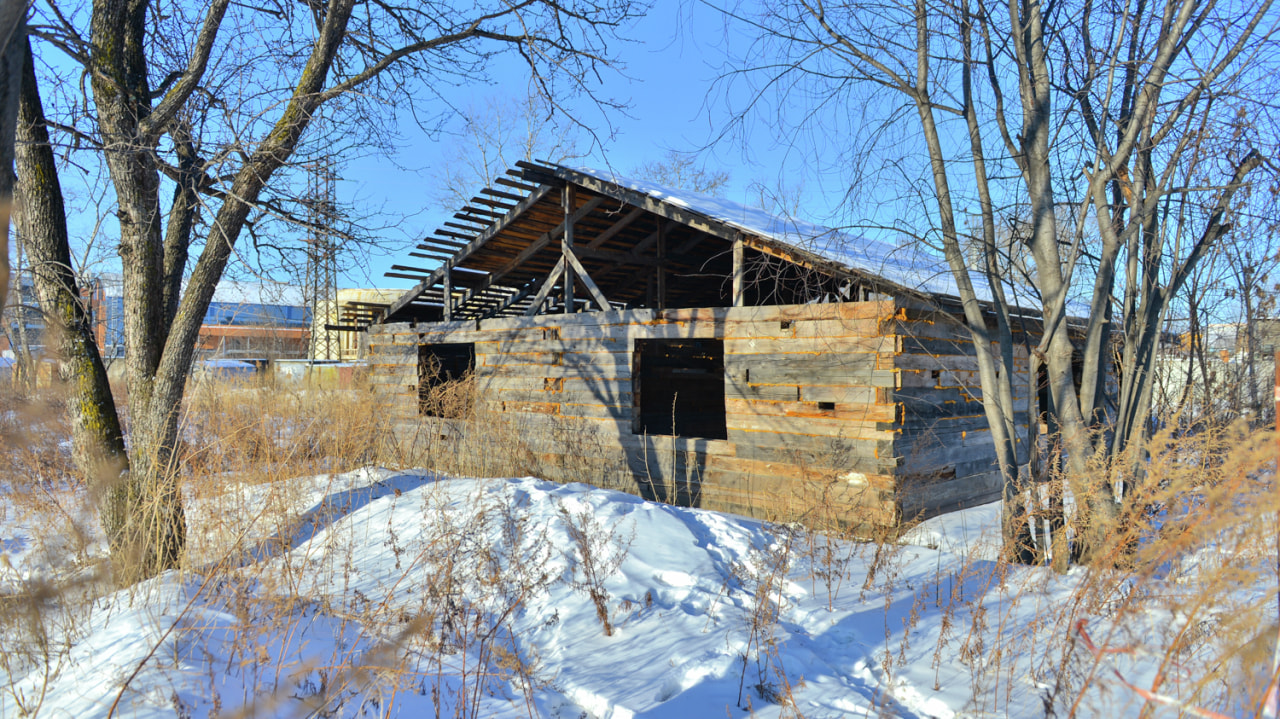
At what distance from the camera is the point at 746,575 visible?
4.71m

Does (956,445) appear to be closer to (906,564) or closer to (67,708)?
(906,564)

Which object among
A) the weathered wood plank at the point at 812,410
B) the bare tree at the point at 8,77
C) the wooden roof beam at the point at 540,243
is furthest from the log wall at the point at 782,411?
the bare tree at the point at 8,77

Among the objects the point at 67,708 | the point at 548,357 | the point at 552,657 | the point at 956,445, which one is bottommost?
the point at 552,657

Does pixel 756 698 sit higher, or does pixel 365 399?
pixel 365 399

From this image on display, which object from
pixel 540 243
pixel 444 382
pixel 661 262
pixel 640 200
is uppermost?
pixel 640 200

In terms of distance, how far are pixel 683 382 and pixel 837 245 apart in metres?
8.94

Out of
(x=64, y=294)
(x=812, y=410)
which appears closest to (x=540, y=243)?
(x=812, y=410)

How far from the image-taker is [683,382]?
1420 cm

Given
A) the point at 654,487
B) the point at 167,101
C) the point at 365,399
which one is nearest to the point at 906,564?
the point at 654,487

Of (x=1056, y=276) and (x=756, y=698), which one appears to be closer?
(x=756, y=698)

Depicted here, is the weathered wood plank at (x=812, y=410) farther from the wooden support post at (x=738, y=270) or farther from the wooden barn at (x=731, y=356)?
the wooden support post at (x=738, y=270)

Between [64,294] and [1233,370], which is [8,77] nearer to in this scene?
[64,294]

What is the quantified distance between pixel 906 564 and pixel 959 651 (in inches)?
58.4

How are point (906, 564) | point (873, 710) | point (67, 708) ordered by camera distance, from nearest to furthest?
point (67, 708), point (873, 710), point (906, 564)
